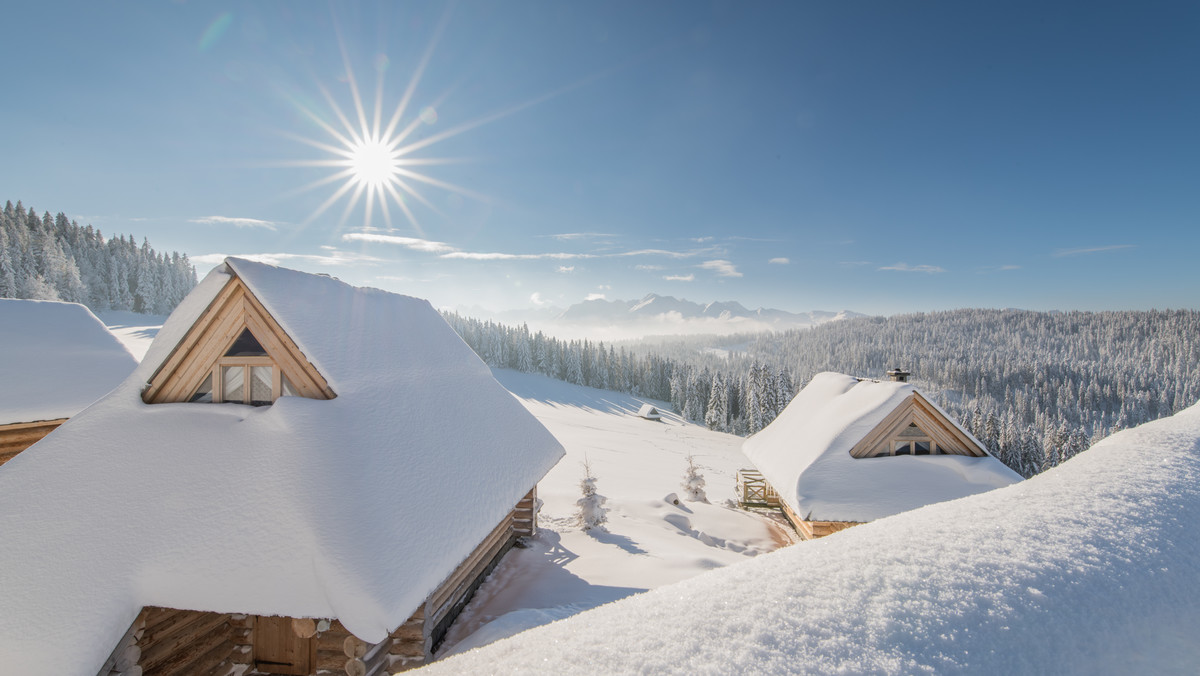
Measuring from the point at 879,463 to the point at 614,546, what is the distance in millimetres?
7893

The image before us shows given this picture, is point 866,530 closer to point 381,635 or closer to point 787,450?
point 381,635

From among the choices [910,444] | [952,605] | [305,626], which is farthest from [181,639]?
[910,444]

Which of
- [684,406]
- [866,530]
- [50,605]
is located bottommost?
[684,406]

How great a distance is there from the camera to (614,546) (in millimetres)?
13039

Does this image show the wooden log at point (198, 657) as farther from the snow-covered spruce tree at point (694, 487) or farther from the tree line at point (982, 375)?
the tree line at point (982, 375)

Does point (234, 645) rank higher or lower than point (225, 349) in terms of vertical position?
lower

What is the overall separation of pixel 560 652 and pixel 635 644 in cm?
33

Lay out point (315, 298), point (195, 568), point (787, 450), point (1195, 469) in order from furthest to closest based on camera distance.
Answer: point (787, 450) → point (315, 298) → point (195, 568) → point (1195, 469)

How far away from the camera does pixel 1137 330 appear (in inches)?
7736

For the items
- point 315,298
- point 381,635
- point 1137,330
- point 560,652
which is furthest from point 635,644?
point 1137,330

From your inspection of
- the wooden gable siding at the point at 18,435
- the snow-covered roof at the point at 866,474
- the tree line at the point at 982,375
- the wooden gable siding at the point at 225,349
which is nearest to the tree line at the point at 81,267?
the tree line at the point at 982,375

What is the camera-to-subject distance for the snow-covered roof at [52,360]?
38.7ft

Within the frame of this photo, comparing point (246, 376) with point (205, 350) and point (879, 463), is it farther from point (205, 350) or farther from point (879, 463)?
point (879, 463)

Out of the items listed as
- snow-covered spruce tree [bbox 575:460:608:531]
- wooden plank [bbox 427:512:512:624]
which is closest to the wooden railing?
snow-covered spruce tree [bbox 575:460:608:531]
